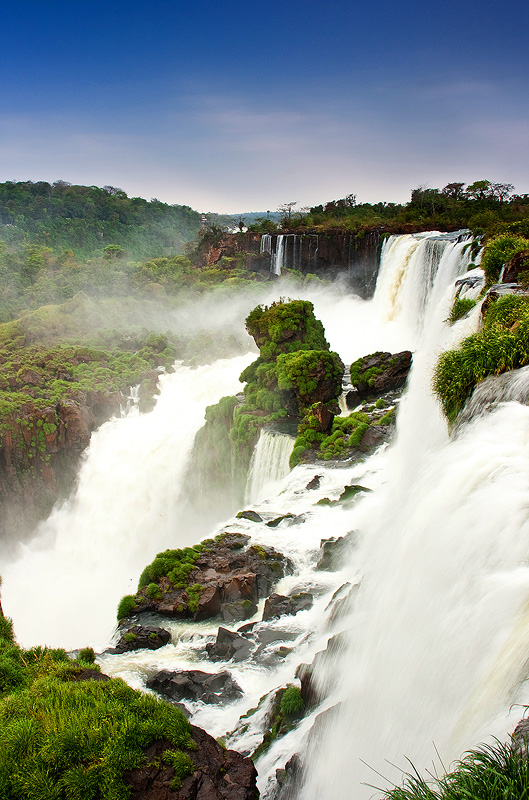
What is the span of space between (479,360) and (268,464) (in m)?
11.7

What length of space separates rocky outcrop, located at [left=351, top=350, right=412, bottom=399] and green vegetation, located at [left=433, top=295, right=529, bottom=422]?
34.9 ft

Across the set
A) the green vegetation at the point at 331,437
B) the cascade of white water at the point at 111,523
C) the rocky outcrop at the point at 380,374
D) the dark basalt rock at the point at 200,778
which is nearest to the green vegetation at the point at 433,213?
the rocky outcrop at the point at 380,374

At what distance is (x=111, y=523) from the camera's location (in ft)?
84.9

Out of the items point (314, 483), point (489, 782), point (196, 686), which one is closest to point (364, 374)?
point (314, 483)

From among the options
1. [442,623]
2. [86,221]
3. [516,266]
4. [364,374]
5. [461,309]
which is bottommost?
[442,623]

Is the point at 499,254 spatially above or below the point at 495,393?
above

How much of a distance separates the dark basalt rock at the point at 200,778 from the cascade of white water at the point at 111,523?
13.4 metres

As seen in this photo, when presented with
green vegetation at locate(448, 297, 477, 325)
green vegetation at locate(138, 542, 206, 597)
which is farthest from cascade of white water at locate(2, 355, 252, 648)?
green vegetation at locate(448, 297, 477, 325)

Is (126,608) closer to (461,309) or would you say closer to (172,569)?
(172,569)

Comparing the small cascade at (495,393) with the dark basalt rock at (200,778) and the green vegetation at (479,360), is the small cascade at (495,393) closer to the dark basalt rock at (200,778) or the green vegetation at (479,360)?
the green vegetation at (479,360)

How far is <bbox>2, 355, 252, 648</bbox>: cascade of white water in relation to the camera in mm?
21359

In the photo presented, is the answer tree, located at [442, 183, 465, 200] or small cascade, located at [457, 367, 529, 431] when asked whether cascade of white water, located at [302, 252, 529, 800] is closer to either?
small cascade, located at [457, 367, 529, 431]

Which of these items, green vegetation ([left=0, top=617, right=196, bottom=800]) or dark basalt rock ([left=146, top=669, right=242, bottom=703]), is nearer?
green vegetation ([left=0, top=617, right=196, bottom=800])

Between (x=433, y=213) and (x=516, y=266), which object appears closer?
(x=516, y=266)
